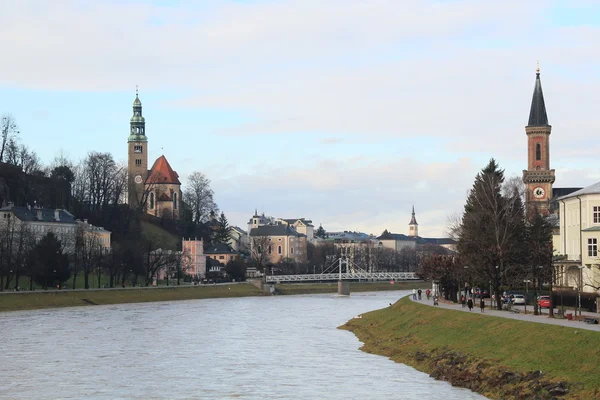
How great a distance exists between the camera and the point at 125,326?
73375 mm

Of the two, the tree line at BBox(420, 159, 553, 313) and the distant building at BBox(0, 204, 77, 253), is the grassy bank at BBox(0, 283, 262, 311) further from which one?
the tree line at BBox(420, 159, 553, 313)

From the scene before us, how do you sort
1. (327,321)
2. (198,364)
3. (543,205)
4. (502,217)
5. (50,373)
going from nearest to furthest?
(50,373)
(198,364)
(502,217)
(327,321)
(543,205)

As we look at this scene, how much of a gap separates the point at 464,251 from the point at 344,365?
2768 centimetres

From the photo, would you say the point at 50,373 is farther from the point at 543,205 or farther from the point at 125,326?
the point at 543,205

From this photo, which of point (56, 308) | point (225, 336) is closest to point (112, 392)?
point (225, 336)

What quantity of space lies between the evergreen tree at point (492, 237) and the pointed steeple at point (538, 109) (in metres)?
70.3

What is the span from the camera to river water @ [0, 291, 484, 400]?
126 ft

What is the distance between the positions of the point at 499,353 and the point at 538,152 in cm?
11132

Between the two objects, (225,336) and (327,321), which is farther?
(327,321)

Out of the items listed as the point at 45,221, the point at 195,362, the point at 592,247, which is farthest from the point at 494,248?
the point at 45,221

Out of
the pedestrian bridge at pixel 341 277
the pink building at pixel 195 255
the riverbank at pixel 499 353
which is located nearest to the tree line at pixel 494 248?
the riverbank at pixel 499 353

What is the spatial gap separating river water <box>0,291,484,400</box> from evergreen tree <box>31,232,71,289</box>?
2689 cm

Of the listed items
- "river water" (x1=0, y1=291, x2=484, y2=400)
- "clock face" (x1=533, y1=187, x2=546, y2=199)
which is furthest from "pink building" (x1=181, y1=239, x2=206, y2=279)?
"river water" (x1=0, y1=291, x2=484, y2=400)

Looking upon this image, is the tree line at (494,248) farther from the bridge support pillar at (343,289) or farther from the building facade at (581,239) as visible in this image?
the bridge support pillar at (343,289)
